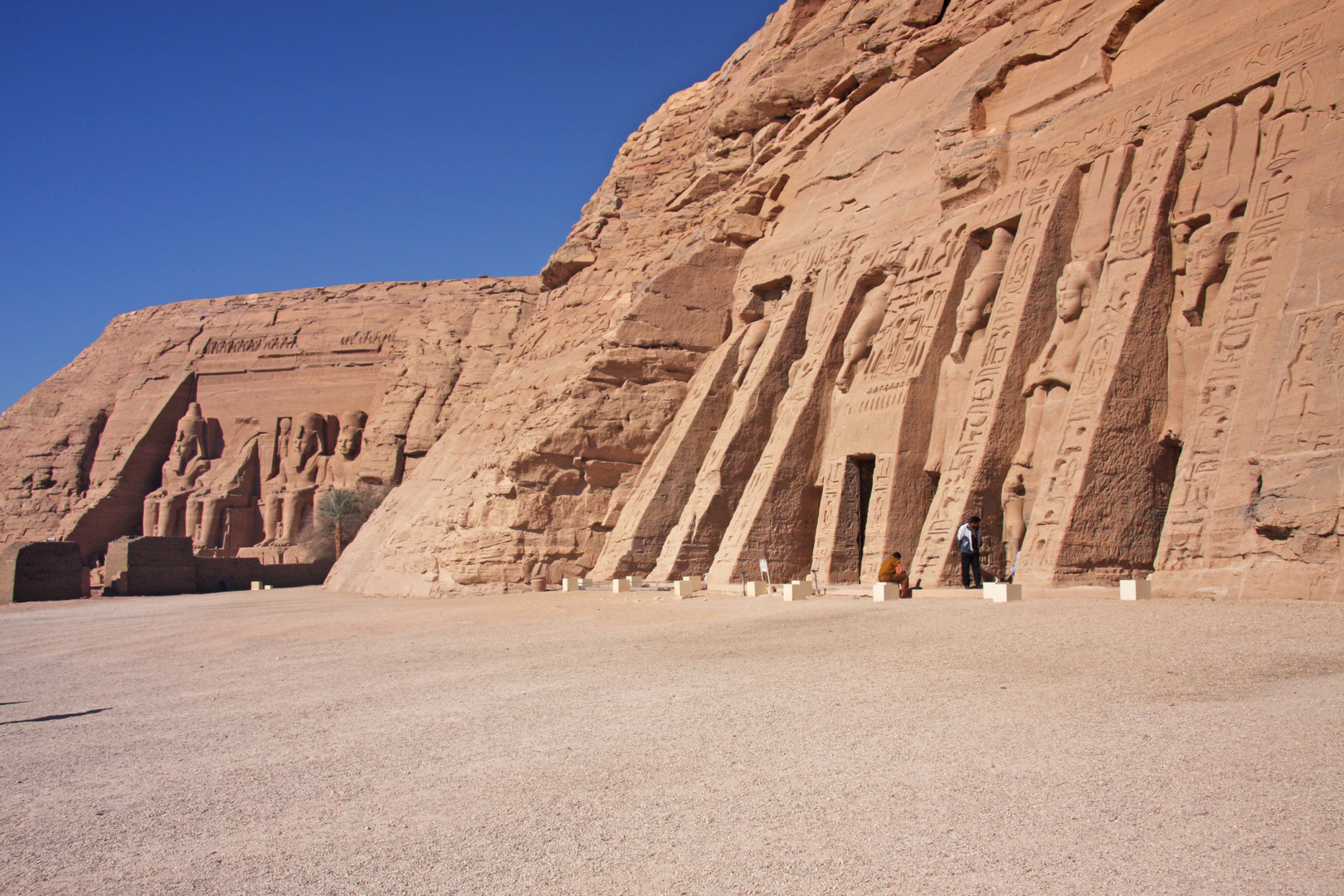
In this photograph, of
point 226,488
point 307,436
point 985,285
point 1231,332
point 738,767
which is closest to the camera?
point 738,767

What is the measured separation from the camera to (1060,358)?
10.4 meters

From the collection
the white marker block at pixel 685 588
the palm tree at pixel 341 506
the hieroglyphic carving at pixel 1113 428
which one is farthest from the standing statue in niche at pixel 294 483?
the hieroglyphic carving at pixel 1113 428

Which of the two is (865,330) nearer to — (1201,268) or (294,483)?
(1201,268)

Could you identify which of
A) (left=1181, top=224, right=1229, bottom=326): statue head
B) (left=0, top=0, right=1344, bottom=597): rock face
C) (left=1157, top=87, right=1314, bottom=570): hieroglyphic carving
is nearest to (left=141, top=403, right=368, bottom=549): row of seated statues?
(left=0, top=0, right=1344, bottom=597): rock face

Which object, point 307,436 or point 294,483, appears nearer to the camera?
point 294,483

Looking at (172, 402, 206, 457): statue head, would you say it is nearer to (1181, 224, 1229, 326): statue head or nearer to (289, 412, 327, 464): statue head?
(289, 412, 327, 464): statue head

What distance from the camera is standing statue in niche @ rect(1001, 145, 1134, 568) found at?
1034cm

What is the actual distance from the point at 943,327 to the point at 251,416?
31897 millimetres

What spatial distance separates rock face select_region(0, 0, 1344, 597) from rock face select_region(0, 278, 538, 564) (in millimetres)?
11856

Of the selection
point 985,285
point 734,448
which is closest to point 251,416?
point 734,448

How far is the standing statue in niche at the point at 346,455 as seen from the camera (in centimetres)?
3434

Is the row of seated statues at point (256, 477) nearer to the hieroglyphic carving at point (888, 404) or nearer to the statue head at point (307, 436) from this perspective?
the statue head at point (307, 436)

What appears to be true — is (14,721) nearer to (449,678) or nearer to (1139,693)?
(449,678)

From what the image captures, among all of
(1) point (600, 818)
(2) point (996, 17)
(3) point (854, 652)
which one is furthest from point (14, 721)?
(2) point (996, 17)
